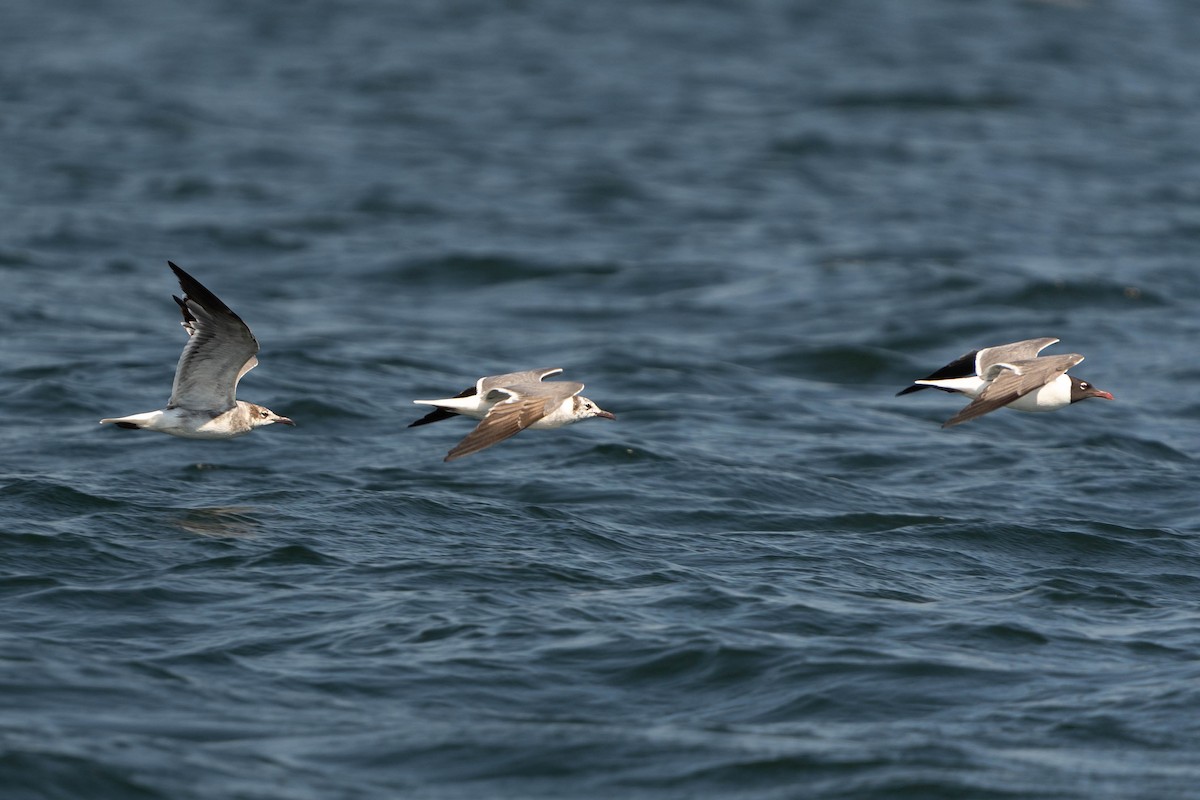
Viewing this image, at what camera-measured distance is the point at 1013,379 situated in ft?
42.4

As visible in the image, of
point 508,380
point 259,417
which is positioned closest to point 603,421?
point 508,380

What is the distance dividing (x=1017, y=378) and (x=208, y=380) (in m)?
6.39

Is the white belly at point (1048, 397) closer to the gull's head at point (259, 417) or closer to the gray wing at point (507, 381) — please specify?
the gray wing at point (507, 381)

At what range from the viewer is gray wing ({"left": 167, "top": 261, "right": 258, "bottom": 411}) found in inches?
473

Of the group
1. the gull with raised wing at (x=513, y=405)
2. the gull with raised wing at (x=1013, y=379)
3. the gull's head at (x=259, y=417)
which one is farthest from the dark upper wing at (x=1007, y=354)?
the gull's head at (x=259, y=417)

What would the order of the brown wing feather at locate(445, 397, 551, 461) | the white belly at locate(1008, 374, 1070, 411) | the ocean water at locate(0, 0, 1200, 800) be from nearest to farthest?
the ocean water at locate(0, 0, 1200, 800) < the brown wing feather at locate(445, 397, 551, 461) < the white belly at locate(1008, 374, 1070, 411)

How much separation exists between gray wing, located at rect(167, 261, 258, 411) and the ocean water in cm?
92

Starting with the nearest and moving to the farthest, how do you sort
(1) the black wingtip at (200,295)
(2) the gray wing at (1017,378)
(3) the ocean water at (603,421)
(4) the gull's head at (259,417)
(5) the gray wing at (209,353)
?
(3) the ocean water at (603,421)
(1) the black wingtip at (200,295)
(5) the gray wing at (209,353)
(2) the gray wing at (1017,378)
(4) the gull's head at (259,417)

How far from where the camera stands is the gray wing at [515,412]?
11.4m

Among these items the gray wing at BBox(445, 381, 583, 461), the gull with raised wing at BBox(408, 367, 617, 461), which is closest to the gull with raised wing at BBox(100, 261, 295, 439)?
Answer: the gull with raised wing at BBox(408, 367, 617, 461)

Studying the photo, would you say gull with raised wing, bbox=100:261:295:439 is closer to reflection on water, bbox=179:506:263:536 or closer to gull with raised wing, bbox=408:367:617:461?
reflection on water, bbox=179:506:263:536

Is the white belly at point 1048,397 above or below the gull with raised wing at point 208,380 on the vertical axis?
below

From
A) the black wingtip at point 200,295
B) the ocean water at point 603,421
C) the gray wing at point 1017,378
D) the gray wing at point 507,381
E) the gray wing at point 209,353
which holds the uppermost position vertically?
the black wingtip at point 200,295

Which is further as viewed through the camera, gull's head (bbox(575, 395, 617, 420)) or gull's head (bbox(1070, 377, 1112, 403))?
gull's head (bbox(1070, 377, 1112, 403))
